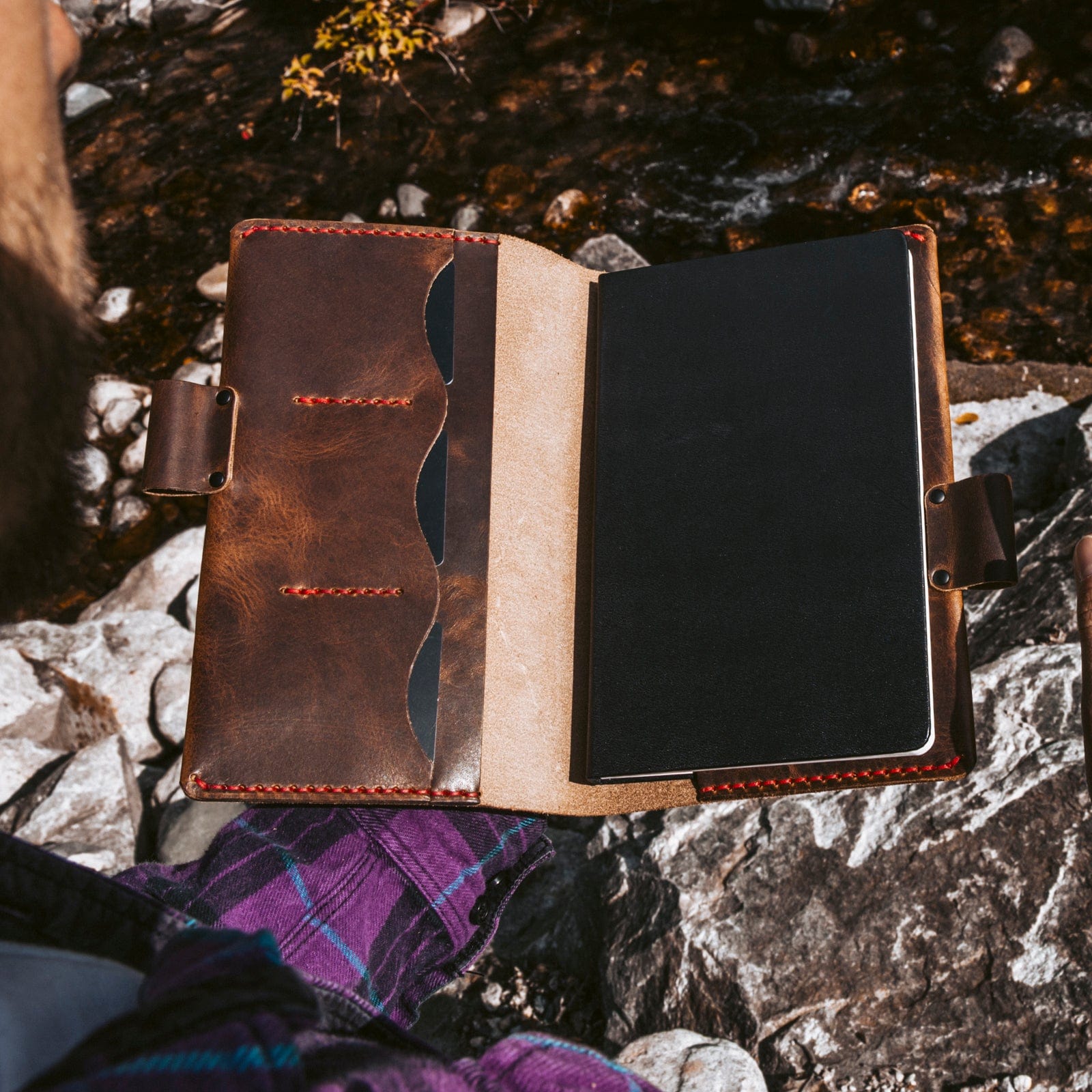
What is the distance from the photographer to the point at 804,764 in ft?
5.47

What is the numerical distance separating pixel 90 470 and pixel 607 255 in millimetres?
2661

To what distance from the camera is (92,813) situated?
2793 mm

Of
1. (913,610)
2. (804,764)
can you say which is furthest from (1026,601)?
(804,764)

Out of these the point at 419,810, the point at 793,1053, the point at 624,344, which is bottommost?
the point at 793,1053

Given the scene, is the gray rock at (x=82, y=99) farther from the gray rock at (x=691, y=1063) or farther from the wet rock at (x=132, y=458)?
the gray rock at (x=691, y=1063)

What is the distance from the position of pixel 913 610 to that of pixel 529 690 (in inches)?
31.1

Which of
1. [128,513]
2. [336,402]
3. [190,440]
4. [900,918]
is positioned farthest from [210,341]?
[900,918]

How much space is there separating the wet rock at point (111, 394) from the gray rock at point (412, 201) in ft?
5.25

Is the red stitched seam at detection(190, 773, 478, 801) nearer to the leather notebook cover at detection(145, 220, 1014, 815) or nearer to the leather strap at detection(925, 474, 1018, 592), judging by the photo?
the leather notebook cover at detection(145, 220, 1014, 815)

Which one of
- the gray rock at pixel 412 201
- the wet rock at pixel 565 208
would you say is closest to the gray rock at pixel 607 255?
the wet rock at pixel 565 208

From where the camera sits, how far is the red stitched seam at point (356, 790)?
1713 mm

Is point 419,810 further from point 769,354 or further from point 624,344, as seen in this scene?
point 769,354

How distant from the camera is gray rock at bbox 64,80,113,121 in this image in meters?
5.35

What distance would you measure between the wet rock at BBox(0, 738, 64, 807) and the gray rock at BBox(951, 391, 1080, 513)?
11.3 ft
